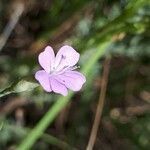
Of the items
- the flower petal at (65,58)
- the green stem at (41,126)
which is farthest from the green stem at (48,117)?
the flower petal at (65,58)

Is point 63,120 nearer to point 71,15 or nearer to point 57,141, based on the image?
point 57,141

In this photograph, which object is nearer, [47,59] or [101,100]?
[47,59]

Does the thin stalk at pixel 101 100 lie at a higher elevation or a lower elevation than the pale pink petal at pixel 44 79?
higher

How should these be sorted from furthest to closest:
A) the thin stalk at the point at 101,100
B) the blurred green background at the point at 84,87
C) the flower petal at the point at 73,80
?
1. the thin stalk at the point at 101,100
2. the blurred green background at the point at 84,87
3. the flower petal at the point at 73,80

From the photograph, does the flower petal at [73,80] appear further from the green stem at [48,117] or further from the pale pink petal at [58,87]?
the green stem at [48,117]

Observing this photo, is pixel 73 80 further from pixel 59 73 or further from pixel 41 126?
pixel 41 126

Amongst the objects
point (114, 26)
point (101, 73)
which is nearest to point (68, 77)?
point (114, 26)

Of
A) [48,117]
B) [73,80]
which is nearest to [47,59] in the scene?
[73,80]
